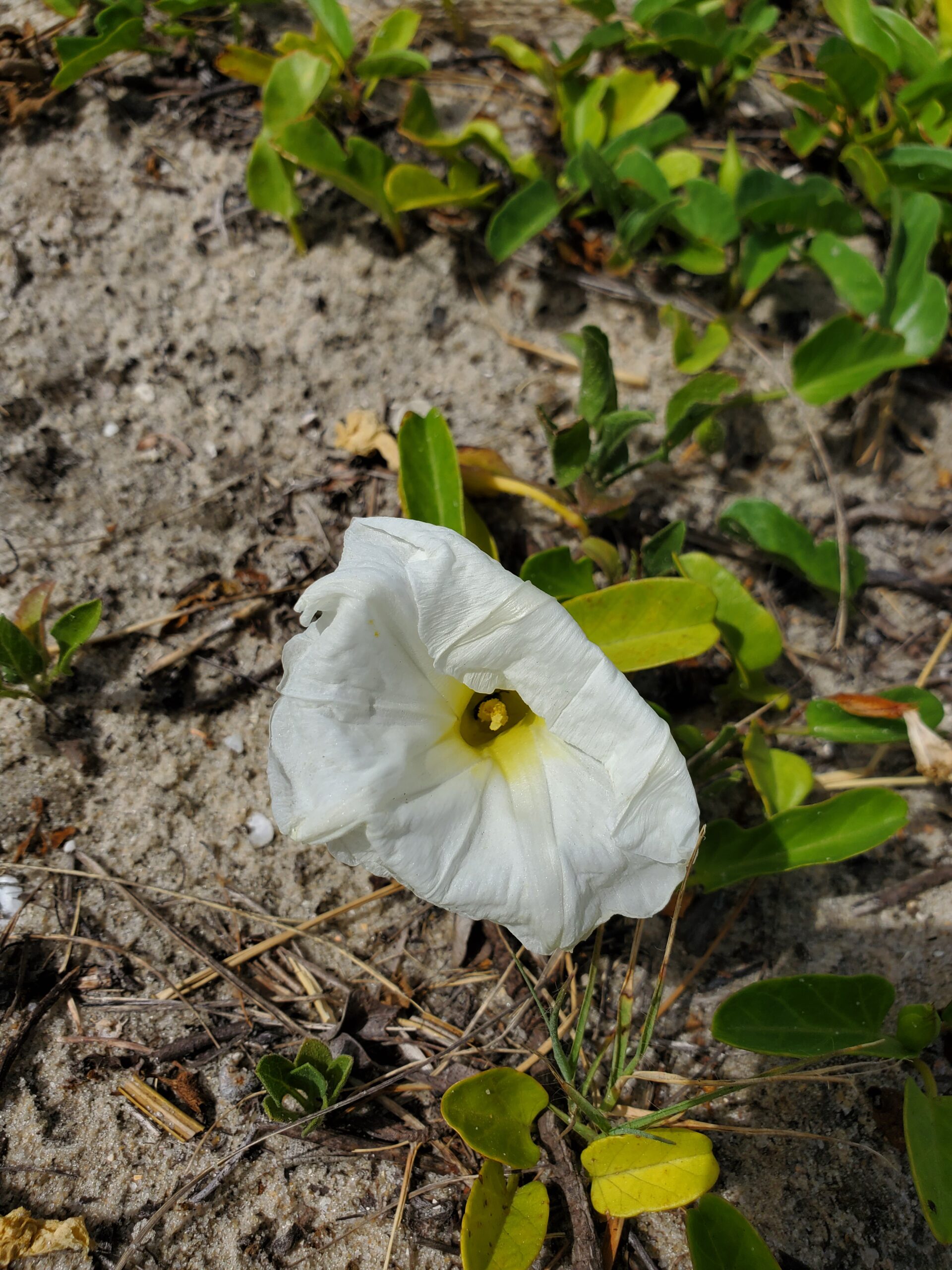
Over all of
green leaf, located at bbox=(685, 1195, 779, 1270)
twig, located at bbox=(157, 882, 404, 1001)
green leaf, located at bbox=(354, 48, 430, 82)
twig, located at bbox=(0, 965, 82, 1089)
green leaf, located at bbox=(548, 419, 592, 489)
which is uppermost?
green leaf, located at bbox=(354, 48, 430, 82)

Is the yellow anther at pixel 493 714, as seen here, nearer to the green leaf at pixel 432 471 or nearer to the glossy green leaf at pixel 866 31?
the green leaf at pixel 432 471

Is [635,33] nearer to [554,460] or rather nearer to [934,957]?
[554,460]

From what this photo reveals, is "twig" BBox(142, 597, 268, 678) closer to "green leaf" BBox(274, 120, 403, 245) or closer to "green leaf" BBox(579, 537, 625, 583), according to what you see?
"green leaf" BBox(579, 537, 625, 583)

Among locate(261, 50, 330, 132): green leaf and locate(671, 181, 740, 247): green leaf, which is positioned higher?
locate(261, 50, 330, 132): green leaf

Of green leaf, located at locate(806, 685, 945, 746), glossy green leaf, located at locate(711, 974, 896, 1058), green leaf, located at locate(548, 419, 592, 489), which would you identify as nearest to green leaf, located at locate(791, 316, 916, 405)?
green leaf, located at locate(548, 419, 592, 489)

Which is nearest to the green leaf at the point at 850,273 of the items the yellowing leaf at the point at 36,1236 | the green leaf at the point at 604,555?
the green leaf at the point at 604,555

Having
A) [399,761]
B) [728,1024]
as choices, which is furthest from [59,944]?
[728,1024]

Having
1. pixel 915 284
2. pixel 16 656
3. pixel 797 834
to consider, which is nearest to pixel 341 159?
pixel 16 656
